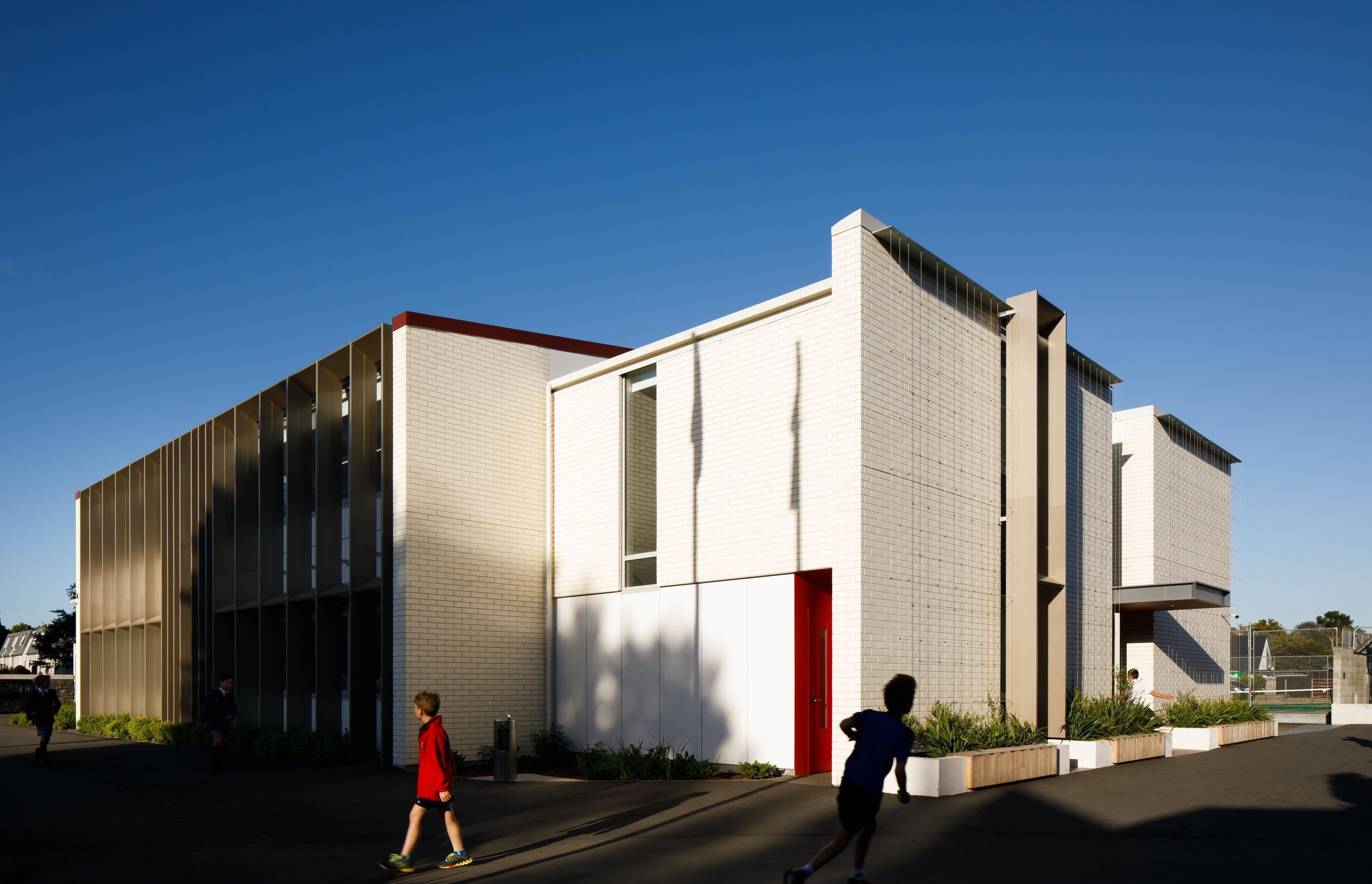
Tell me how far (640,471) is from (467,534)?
3.09 metres

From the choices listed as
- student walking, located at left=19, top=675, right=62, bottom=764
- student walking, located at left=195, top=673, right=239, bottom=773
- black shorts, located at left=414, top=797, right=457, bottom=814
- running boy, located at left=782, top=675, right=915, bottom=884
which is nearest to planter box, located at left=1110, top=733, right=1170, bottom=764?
running boy, located at left=782, top=675, right=915, bottom=884

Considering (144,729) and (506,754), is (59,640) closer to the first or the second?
(144,729)

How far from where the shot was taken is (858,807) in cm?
730

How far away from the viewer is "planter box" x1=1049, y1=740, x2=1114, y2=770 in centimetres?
1478

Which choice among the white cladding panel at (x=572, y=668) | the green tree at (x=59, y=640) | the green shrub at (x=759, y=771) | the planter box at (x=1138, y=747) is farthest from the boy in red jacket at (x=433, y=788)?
the green tree at (x=59, y=640)

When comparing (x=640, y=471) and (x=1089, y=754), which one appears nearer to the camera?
(x=1089, y=754)

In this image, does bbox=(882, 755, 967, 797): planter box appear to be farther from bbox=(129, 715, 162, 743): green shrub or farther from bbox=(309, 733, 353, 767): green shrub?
bbox=(129, 715, 162, 743): green shrub

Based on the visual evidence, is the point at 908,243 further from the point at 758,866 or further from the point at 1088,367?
the point at 758,866

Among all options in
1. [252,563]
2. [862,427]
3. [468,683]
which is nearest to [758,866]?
[862,427]

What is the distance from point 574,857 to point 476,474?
31.1 ft

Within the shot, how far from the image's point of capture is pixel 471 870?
9047 millimetres

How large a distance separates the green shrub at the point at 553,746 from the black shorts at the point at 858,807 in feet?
36.1

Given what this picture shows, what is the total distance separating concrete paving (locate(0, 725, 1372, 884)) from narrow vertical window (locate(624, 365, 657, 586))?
13.0ft

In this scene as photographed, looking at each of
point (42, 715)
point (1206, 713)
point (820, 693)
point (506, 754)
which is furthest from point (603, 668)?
point (42, 715)
